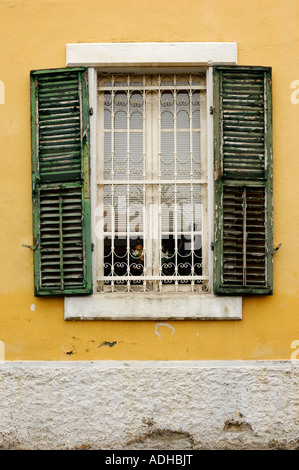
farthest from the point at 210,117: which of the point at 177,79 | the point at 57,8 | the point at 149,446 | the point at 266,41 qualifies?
the point at 149,446

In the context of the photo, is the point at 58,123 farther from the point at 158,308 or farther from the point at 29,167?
the point at 158,308

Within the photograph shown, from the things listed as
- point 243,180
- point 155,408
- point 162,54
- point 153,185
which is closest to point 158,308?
point 155,408

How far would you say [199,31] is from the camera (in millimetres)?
5078

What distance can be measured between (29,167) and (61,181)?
369 millimetres

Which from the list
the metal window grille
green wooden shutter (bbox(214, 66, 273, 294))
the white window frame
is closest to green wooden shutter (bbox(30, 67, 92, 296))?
the white window frame

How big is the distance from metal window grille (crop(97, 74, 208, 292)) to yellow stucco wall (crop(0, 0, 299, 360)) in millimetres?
431

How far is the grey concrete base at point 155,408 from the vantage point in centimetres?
492

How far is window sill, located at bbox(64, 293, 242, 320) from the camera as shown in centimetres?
498

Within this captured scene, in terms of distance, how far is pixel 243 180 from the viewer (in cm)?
501

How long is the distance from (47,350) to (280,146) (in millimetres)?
2920

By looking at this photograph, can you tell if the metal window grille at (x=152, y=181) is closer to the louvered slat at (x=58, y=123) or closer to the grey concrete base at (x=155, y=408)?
the louvered slat at (x=58, y=123)

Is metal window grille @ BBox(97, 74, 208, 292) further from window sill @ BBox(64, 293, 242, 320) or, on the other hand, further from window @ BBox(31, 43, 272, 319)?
window sill @ BBox(64, 293, 242, 320)

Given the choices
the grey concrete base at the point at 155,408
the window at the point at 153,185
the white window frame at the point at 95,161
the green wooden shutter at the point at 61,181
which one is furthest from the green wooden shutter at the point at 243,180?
the green wooden shutter at the point at 61,181

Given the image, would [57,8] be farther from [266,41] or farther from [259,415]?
[259,415]
